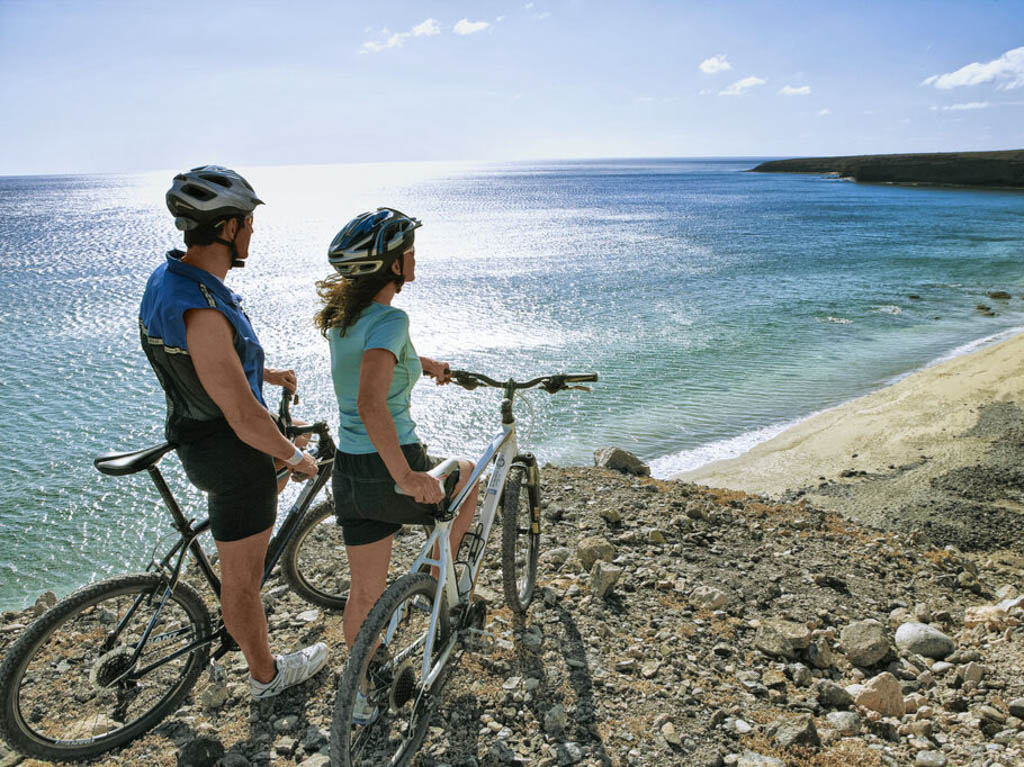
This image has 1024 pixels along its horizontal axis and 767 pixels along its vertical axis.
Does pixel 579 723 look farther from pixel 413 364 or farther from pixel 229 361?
pixel 229 361

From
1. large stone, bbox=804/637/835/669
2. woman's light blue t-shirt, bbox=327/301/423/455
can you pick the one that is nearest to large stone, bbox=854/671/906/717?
large stone, bbox=804/637/835/669

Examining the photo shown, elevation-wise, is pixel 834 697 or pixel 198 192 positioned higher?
pixel 198 192

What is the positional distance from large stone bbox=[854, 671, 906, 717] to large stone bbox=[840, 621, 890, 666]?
448 mm

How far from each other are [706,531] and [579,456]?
5.84 meters

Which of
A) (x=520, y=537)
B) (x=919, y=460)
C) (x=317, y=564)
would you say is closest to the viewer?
(x=520, y=537)

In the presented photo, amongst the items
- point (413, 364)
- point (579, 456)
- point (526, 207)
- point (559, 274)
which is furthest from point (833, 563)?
point (526, 207)

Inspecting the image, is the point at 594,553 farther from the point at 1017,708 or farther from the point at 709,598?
the point at 1017,708

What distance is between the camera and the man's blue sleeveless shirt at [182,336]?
9.65 feet

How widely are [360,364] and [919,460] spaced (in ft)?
35.5

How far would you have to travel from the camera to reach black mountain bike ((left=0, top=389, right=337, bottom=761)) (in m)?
3.29

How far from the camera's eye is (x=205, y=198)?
3107 mm

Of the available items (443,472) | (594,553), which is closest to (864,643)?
(594,553)

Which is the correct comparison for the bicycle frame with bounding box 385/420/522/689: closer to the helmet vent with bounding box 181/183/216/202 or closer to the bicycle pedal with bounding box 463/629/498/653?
the bicycle pedal with bounding box 463/629/498/653

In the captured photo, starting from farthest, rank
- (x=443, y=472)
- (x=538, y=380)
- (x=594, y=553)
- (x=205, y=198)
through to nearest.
Answer: (x=594, y=553)
(x=538, y=380)
(x=443, y=472)
(x=205, y=198)
